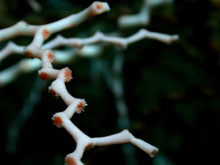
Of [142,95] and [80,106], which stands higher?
[142,95]

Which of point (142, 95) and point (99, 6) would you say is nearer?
point (99, 6)

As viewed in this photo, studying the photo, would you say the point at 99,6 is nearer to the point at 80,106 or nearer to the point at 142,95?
the point at 80,106

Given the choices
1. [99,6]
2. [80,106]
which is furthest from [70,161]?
[99,6]

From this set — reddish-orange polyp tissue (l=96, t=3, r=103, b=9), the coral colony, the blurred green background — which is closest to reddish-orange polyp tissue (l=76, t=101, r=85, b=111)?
the coral colony

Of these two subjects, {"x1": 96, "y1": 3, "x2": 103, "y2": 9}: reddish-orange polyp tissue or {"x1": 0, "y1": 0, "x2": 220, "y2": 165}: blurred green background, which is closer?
Result: {"x1": 96, "y1": 3, "x2": 103, "y2": 9}: reddish-orange polyp tissue

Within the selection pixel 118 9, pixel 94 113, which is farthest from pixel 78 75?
pixel 118 9

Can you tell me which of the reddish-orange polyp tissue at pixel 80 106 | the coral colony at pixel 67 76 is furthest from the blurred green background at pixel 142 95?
the reddish-orange polyp tissue at pixel 80 106

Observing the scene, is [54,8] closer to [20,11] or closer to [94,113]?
[20,11]

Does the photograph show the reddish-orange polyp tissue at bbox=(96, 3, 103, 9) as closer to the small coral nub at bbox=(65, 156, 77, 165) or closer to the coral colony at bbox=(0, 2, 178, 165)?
the coral colony at bbox=(0, 2, 178, 165)
